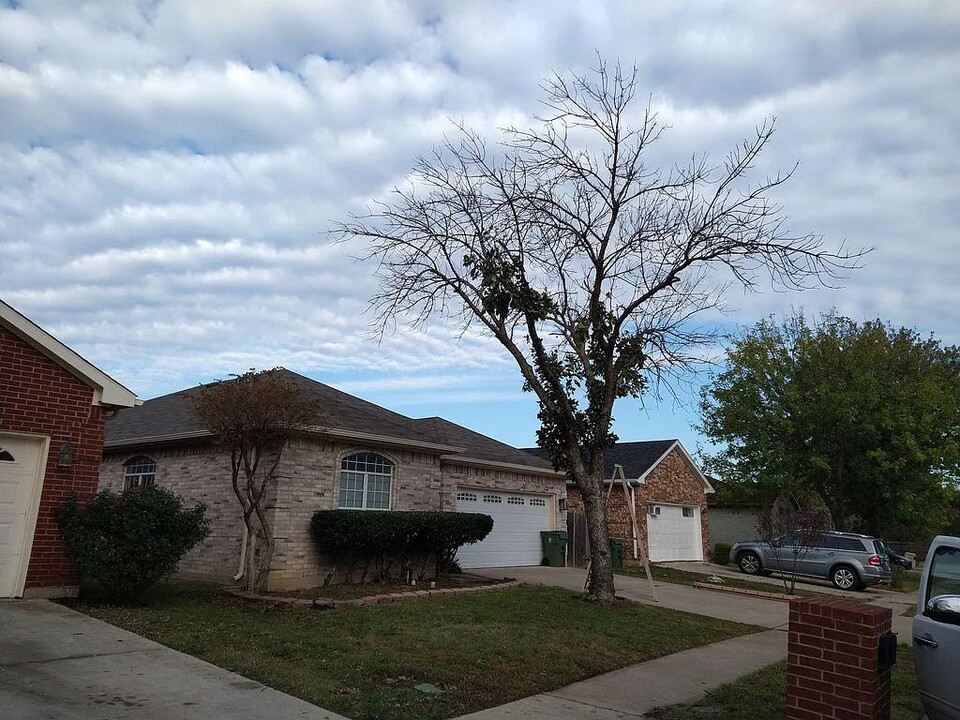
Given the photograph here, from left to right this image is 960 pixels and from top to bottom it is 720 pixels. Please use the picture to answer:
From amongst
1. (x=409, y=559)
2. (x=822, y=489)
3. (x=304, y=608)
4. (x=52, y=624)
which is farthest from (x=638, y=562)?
(x=52, y=624)

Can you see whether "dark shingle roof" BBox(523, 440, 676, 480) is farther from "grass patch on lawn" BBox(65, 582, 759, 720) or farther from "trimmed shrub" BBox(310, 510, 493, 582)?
"grass patch on lawn" BBox(65, 582, 759, 720)

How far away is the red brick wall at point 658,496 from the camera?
25250 millimetres

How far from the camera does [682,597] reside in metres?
15.4

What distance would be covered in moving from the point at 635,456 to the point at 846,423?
7490mm

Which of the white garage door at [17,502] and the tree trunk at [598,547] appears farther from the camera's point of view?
the tree trunk at [598,547]

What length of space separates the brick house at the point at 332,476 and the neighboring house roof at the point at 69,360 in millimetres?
2231

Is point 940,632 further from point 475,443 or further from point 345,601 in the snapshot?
point 475,443

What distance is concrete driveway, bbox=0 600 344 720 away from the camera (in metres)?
5.78

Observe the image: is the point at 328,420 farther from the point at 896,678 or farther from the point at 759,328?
the point at 759,328

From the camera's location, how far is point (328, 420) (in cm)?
1432

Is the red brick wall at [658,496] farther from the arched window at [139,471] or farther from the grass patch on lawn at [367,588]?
the arched window at [139,471]

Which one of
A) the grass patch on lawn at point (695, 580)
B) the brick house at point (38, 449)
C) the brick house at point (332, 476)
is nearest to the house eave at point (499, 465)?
the brick house at point (332, 476)

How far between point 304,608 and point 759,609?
8.81 metres

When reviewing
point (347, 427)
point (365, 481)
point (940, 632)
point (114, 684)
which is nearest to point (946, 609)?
point (940, 632)
